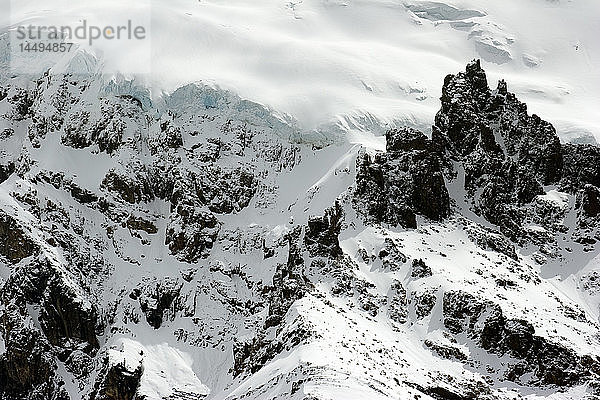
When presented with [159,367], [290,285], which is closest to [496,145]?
[290,285]

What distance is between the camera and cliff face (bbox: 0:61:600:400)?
102938 millimetres

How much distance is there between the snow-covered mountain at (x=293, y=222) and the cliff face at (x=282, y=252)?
441 mm

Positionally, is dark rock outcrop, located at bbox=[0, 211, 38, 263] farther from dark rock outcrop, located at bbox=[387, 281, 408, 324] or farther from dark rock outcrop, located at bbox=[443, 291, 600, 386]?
dark rock outcrop, located at bbox=[443, 291, 600, 386]

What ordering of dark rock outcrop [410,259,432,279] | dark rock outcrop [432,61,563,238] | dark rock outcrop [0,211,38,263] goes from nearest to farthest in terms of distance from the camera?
dark rock outcrop [410,259,432,279] < dark rock outcrop [432,61,563,238] < dark rock outcrop [0,211,38,263]

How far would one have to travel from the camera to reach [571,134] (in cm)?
14938

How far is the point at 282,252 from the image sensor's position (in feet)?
473

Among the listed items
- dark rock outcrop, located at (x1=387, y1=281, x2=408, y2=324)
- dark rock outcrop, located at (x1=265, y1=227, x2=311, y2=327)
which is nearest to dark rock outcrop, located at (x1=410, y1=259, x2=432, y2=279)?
dark rock outcrop, located at (x1=387, y1=281, x2=408, y2=324)

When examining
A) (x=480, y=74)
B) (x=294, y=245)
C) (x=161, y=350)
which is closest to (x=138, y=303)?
(x=161, y=350)

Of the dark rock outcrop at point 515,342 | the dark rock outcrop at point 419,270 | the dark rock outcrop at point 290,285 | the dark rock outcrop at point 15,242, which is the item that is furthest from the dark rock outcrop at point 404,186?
the dark rock outcrop at point 15,242

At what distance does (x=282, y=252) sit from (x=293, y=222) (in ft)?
22.0

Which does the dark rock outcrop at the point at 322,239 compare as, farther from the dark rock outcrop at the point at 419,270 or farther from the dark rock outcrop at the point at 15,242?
the dark rock outcrop at the point at 15,242

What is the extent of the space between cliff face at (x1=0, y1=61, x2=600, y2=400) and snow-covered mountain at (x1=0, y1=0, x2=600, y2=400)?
44 cm

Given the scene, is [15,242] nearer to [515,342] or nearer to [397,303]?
[397,303]

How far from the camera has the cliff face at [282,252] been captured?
102938 mm
